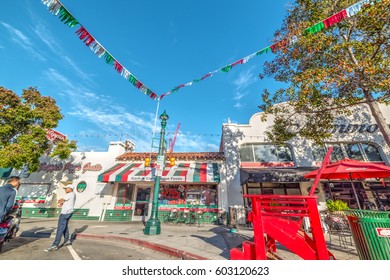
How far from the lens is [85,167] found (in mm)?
12438

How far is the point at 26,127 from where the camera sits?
10086 mm

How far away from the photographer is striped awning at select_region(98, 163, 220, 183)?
9.91 metres

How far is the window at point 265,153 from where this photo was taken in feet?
38.5

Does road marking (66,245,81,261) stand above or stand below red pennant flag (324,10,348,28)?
below

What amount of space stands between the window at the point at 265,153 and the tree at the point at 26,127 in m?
11.7

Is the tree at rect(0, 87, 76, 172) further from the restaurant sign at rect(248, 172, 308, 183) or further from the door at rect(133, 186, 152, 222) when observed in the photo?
the restaurant sign at rect(248, 172, 308, 183)

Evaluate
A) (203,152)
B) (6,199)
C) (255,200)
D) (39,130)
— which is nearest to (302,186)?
(203,152)

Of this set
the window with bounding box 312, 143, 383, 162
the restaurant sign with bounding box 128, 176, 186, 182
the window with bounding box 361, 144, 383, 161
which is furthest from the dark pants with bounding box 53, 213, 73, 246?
the window with bounding box 361, 144, 383, 161

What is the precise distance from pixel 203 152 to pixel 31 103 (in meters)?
11.6

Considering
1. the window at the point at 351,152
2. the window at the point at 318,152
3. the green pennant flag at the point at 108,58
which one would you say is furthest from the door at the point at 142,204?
the window at the point at 351,152

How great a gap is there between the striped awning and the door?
1899 mm

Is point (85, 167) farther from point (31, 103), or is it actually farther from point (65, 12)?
point (65, 12)

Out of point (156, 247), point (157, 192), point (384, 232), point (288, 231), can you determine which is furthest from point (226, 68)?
point (156, 247)

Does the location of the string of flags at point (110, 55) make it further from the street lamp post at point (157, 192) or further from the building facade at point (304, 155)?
the building facade at point (304, 155)
